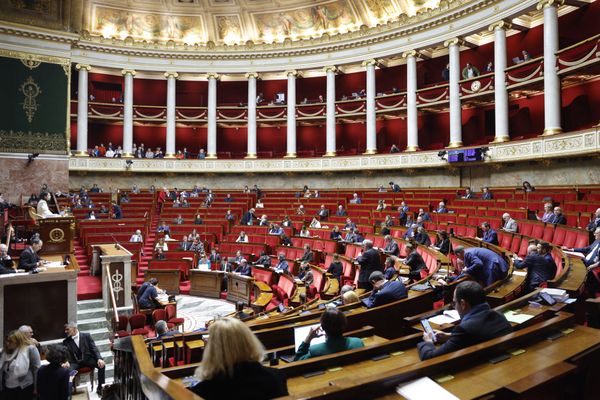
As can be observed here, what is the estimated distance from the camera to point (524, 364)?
248cm

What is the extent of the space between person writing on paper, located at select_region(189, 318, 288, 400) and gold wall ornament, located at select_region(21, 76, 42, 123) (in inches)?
823

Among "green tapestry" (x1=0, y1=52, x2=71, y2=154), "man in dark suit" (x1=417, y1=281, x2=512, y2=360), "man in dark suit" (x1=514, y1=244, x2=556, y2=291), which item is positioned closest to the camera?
"man in dark suit" (x1=417, y1=281, x2=512, y2=360)

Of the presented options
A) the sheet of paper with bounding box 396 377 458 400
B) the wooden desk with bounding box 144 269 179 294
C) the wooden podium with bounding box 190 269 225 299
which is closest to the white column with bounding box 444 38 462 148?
the wooden podium with bounding box 190 269 225 299

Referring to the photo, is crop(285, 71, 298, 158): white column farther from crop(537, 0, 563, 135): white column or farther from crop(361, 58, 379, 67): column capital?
crop(537, 0, 563, 135): white column

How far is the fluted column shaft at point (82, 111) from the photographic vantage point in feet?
74.7

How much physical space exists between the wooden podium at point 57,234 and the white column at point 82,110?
13655 mm

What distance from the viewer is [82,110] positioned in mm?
23141

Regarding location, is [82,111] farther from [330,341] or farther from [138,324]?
[330,341]

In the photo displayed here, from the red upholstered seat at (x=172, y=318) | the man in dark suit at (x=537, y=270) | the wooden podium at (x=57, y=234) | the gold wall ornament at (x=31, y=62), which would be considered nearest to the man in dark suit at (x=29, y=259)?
the red upholstered seat at (x=172, y=318)

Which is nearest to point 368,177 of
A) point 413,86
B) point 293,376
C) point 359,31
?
point 413,86

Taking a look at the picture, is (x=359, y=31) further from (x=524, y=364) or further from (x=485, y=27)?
(x=524, y=364)

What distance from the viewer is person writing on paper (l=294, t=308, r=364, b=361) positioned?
119 inches

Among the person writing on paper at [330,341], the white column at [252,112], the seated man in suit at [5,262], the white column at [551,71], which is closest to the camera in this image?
the person writing on paper at [330,341]

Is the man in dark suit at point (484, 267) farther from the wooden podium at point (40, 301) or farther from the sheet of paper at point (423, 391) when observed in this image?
the wooden podium at point (40, 301)
